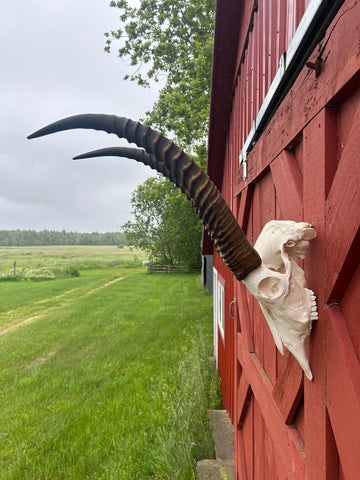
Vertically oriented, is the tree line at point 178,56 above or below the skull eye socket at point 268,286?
above

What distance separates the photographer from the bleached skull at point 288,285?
100 cm

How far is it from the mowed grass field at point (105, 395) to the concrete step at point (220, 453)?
0.14 metres

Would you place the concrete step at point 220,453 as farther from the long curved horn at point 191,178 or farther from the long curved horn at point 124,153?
the long curved horn at point 124,153

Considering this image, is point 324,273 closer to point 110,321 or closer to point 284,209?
point 284,209

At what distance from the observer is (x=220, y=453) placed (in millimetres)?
3732

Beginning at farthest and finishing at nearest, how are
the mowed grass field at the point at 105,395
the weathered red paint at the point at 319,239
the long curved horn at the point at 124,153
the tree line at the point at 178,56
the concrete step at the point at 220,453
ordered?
the tree line at the point at 178,56 < the mowed grass field at the point at 105,395 < the concrete step at the point at 220,453 < the long curved horn at the point at 124,153 < the weathered red paint at the point at 319,239

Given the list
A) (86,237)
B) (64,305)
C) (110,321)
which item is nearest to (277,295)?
(110,321)

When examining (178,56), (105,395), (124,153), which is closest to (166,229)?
(178,56)

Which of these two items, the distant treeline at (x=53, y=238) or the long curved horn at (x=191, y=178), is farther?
the distant treeline at (x=53, y=238)

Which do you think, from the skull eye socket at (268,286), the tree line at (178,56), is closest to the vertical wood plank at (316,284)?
the skull eye socket at (268,286)

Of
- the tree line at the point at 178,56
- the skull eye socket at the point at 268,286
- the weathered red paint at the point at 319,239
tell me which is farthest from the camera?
the tree line at the point at 178,56

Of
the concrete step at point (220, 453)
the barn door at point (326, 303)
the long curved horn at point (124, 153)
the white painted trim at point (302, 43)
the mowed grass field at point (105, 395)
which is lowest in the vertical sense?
the mowed grass field at point (105, 395)

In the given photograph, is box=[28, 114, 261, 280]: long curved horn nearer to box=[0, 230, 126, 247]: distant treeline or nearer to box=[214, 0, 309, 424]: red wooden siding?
box=[214, 0, 309, 424]: red wooden siding

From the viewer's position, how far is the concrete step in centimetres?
327
